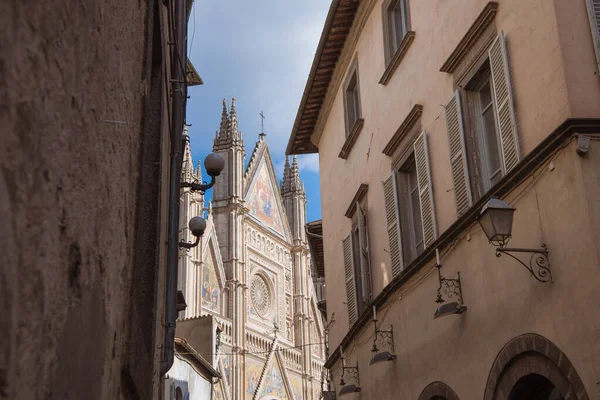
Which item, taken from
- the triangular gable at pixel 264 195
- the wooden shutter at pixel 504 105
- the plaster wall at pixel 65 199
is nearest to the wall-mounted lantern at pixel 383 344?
the wooden shutter at pixel 504 105

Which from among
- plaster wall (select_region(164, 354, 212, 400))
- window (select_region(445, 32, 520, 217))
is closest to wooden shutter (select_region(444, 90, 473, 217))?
window (select_region(445, 32, 520, 217))

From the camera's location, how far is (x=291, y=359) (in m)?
44.1

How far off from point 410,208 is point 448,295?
193cm

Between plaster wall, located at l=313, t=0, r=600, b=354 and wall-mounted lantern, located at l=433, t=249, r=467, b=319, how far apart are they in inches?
24.0

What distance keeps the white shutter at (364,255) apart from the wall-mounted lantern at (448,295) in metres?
3.12

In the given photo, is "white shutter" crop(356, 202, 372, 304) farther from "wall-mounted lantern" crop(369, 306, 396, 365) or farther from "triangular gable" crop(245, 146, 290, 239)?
"triangular gable" crop(245, 146, 290, 239)

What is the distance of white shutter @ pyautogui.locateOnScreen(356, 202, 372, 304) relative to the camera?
11.3 m

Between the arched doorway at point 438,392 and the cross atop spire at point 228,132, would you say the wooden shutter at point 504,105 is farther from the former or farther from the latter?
the cross atop spire at point 228,132

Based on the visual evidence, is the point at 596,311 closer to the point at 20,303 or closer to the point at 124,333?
the point at 124,333

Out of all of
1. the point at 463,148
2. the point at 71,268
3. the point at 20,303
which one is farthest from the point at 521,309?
the point at 20,303

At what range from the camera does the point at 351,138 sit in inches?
489

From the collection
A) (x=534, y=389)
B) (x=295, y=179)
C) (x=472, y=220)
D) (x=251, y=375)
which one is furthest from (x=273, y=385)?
(x=534, y=389)

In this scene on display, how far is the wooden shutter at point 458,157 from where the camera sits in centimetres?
759

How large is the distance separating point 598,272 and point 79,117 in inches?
166
